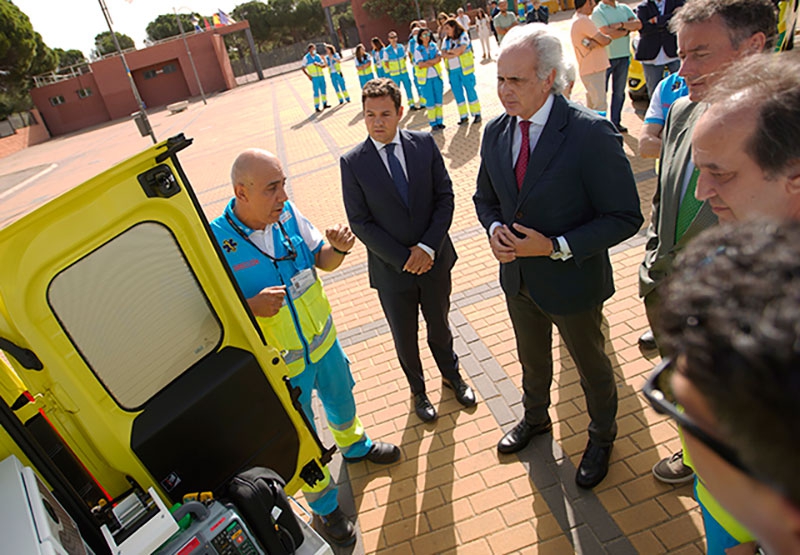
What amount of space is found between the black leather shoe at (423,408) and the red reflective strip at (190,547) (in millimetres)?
2178

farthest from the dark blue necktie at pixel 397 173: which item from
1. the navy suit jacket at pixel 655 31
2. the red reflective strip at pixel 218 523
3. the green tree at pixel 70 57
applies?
the green tree at pixel 70 57

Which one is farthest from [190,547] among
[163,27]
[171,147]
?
[163,27]

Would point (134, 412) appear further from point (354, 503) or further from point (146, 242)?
point (354, 503)

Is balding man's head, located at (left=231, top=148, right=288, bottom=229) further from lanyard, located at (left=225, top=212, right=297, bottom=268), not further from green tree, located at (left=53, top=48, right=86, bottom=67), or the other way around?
green tree, located at (left=53, top=48, right=86, bottom=67)

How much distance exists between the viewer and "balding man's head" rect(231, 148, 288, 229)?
241cm

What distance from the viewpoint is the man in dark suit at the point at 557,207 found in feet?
7.45

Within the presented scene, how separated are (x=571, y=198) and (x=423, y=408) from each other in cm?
193

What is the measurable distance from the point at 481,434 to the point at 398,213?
1.60m

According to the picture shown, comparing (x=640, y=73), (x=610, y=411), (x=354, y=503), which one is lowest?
(x=354, y=503)

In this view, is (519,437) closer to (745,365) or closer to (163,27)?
(745,365)

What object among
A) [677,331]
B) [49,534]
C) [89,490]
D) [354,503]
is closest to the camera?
[677,331]

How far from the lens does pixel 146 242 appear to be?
1702 millimetres

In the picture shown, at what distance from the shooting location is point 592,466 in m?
2.77

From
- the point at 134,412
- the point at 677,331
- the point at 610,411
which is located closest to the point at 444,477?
the point at 610,411
